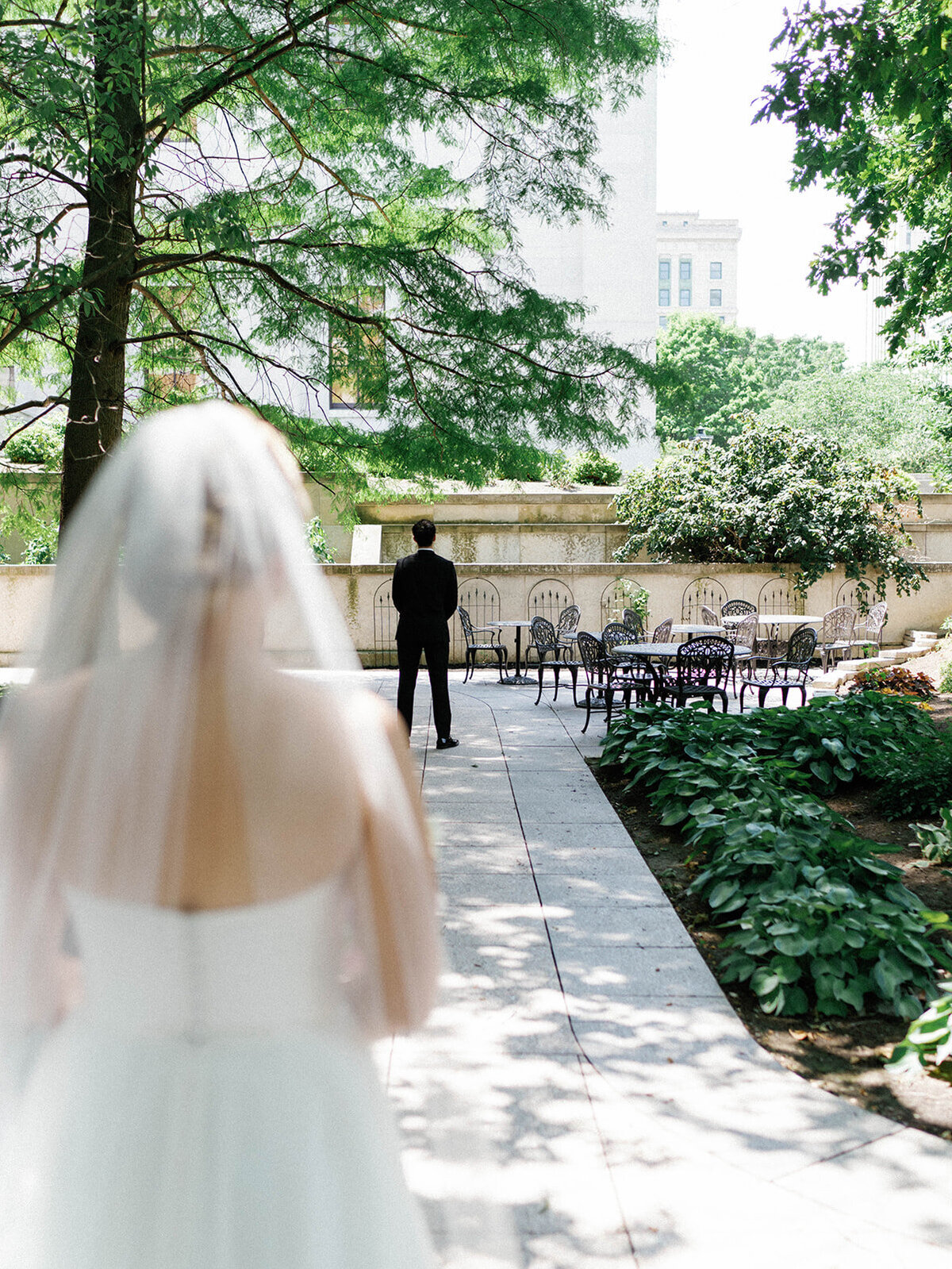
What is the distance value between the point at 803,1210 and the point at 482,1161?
200 centimetres

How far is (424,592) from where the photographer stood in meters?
9.66

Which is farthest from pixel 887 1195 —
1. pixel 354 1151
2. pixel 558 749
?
pixel 558 749

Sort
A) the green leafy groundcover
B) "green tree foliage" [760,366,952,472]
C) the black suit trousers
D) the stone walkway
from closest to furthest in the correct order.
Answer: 1. the stone walkway
2. the green leafy groundcover
3. the black suit trousers
4. "green tree foliage" [760,366,952,472]

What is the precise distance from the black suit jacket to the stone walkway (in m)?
3.68

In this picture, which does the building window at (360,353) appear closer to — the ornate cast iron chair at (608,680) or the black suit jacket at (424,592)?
the black suit jacket at (424,592)

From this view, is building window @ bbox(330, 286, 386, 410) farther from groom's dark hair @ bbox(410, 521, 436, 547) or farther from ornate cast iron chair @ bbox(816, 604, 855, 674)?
ornate cast iron chair @ bbox(816, 604, 855, 674)

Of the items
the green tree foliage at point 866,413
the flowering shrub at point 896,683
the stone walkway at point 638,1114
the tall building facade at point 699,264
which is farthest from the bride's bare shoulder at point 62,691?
the tall building facade at point 699,264

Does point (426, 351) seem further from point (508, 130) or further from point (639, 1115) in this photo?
point (639, 1115)

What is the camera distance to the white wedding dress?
1364mm

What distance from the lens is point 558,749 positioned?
34.9 ft

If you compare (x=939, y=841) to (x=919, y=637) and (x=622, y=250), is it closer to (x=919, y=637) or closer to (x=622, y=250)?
(x=919, y=637)

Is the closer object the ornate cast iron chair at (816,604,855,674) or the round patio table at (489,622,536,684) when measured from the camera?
the round patio table at (489,622,536,684)

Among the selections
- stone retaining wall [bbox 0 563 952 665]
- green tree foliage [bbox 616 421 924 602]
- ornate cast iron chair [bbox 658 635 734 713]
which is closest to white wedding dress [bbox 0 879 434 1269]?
ornate cast iron chair [bbox 658 635 734 713]

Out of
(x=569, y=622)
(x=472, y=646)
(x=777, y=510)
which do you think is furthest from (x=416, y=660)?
(x=777, y=510)
